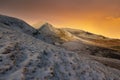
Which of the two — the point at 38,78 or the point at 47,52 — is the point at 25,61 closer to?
the point at 38,78

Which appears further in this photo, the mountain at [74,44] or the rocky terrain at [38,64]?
the mountain at [74,44]

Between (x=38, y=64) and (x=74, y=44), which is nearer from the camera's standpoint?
(x=38, y=64)

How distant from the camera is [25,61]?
1172 centimetres

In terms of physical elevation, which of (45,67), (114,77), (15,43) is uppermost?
(15,43)

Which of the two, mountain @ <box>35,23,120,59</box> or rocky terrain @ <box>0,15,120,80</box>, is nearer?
rocky terrain @ <box>0,15,120,80</box>

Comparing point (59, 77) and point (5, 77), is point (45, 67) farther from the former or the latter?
point (5, 77)

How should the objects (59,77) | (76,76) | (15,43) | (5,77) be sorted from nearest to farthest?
(5,77)
(59,77)
(76,76)
(15,43)

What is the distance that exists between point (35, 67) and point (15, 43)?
8.92 feet

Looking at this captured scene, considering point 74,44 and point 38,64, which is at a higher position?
point 74,44

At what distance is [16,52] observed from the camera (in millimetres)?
12445

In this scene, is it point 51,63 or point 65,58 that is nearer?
point 51,63

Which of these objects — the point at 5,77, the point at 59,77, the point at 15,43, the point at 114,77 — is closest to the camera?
the point at 5,77

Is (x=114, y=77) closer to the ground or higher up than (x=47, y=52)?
closer to the ground

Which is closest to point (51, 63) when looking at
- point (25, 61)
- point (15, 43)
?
point (25, 61)
